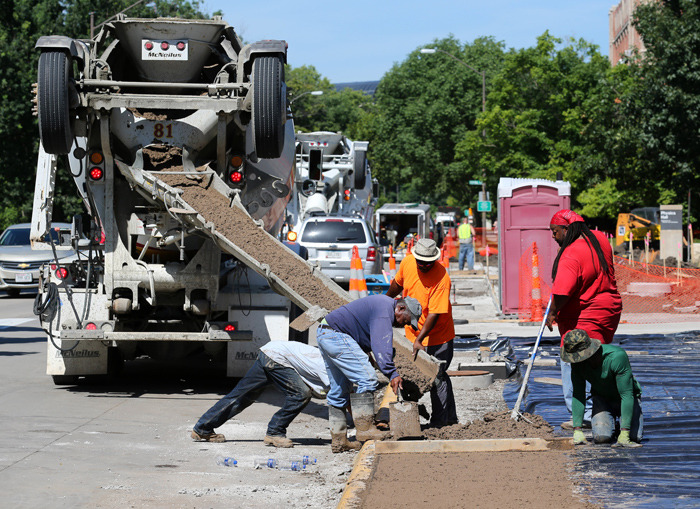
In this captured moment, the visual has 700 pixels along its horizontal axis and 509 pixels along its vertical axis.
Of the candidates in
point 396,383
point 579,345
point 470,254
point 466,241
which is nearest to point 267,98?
point 396,383

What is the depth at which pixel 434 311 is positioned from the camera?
8.01 meters

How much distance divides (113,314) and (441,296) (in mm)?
3810

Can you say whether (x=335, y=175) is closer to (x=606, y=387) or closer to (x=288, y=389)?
(x=288, y=389)

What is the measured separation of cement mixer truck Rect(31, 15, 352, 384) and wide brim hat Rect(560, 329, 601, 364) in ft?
9.23

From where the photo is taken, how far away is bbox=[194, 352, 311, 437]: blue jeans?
7.89 meters

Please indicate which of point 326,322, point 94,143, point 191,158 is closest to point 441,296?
point 326,322

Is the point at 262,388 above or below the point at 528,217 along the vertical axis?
below

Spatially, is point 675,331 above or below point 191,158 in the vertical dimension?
below

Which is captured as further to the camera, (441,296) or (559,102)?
(559,102)

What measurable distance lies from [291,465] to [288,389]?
80cm

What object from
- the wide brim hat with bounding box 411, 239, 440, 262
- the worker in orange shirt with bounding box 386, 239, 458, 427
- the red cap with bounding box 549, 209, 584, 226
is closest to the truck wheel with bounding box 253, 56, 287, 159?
the worker in orange shirt with bounding box 386, 239, 458, 427

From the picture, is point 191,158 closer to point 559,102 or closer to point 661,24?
point 661,24

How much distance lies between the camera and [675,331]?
46.6 ft

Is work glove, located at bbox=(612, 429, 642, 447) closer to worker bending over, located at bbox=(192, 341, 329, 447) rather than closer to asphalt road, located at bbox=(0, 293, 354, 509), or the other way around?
asphalt road, located at bbox=(0, 293, 354, 509)
